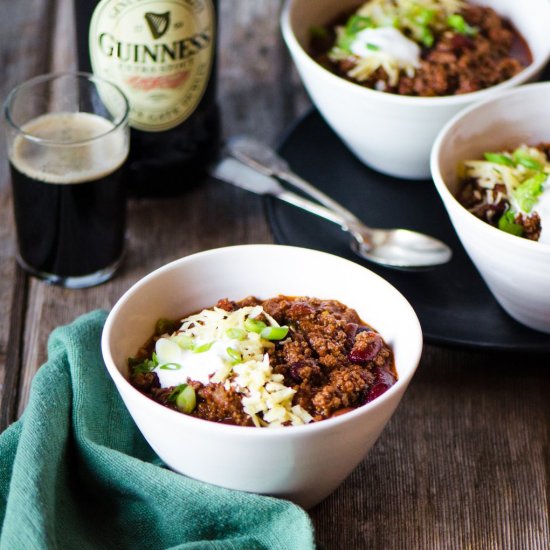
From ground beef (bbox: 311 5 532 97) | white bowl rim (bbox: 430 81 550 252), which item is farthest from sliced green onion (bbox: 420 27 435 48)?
white bowl rim (bbox: 430 81 550 252)

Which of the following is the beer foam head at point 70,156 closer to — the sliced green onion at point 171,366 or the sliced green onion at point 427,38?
the sliced green onion at point 171,366

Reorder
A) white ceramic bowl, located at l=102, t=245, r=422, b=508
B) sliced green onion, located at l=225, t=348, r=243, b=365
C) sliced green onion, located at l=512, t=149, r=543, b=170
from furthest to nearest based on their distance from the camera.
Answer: sliced green onion, located at l=512, t=149, r=543, b=170
sliced green onion, located at l=225, t=348, r=243, b=365
white ceramic bowl, located at l=102, t=245, r=422, b=508

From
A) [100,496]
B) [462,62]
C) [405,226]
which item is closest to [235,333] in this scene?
[100,496]

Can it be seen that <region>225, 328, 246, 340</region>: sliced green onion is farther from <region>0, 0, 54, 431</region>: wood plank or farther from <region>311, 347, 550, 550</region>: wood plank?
<region>0, 0, 54, 431</region>: wood plank

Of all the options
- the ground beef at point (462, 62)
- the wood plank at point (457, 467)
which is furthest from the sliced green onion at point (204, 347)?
the ground beef at point (462, 62)

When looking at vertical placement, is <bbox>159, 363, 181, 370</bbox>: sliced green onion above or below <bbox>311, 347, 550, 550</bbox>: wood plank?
above

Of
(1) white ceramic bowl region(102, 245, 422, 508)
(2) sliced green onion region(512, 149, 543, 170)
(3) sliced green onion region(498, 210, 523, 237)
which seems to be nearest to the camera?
(1) white ceramic bowl region(102, 245, 422, 508)

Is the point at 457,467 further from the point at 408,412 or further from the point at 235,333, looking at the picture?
the point at 235,333
